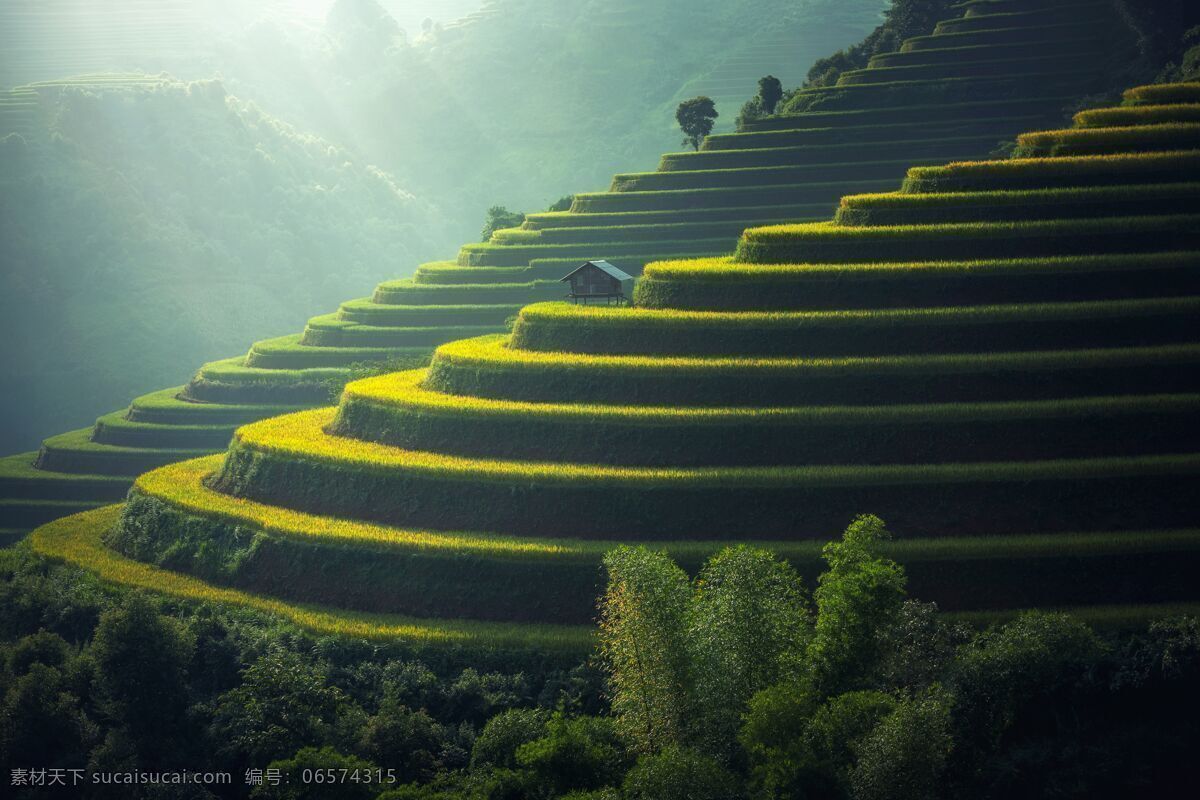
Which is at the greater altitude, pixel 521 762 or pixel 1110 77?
pixel 1110 77

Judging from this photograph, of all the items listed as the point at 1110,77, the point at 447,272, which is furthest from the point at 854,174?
the point at 447,272

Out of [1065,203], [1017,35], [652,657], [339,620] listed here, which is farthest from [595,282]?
[1017,35]

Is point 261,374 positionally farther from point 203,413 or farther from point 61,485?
point 61,485

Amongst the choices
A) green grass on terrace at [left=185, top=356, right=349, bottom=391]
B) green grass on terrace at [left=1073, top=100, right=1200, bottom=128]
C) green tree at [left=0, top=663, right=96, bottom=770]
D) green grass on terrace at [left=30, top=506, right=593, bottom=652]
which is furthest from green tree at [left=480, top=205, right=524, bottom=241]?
green tree at [left=0, top=663, right=96, bottom=770]

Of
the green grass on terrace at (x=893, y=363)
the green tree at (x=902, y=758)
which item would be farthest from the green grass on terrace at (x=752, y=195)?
the green tree at (x=902, y=758)

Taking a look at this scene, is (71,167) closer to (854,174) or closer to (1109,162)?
(854,174)

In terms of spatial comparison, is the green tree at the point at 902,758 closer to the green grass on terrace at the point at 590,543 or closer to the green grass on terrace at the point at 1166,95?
the green grass on terrace at the point at 590,543

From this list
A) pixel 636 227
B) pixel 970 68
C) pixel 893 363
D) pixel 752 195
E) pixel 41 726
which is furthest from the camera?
pixel 970 68
